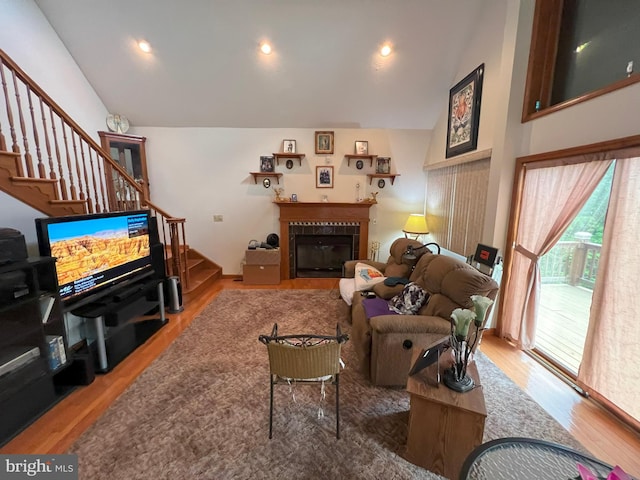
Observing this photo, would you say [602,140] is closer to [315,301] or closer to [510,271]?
[510,271]

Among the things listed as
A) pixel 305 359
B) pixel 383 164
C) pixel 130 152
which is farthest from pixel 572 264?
pixel 130 152

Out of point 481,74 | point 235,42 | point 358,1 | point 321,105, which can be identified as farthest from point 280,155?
point 481,74

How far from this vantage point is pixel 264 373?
2340 millimetres

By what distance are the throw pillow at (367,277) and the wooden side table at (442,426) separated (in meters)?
1.64

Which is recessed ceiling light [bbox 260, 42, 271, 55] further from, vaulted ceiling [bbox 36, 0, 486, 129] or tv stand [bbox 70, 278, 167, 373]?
tv stand [bbox 70, 278, 167, 373]

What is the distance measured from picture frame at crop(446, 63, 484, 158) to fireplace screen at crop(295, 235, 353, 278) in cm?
234

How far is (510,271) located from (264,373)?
8.68 feet

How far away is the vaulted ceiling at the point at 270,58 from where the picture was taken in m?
3.15

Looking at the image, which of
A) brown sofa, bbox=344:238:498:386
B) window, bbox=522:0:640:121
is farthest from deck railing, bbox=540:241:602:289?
window, bbox=522:0:640:121

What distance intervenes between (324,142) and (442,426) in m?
4.31

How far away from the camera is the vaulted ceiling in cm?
315

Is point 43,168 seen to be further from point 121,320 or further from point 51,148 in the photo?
point 51,148

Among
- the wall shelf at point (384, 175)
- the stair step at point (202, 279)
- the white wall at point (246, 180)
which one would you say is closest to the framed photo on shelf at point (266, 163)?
the white wall at point (246, 180)

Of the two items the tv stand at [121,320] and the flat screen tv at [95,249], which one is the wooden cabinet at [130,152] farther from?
the tv stand at [121,320]
